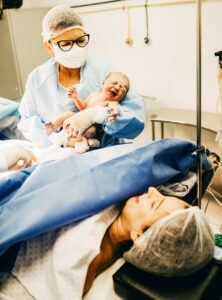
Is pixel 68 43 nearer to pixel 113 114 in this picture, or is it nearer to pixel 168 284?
pixel 113 114

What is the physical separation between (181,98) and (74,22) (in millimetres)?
1478

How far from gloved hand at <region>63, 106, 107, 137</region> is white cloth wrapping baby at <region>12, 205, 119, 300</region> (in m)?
0.56

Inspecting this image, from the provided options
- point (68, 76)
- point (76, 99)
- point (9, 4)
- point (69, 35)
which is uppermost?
point (9, 4)

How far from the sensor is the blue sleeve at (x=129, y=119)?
1623mm

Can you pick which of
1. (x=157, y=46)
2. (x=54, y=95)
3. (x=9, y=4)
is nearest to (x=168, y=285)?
(x=54, y=95)

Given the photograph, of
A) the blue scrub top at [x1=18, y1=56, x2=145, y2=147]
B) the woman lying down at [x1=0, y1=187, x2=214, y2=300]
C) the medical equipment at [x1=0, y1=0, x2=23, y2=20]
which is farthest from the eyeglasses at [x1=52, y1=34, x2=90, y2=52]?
the medical equipment at [x1=0, y1=0, x2=23, y2=20]

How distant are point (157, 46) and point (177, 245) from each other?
2249 mm

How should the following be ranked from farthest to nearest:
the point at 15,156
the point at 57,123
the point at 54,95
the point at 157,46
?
the point at 157,46 < the point at 54,95 < the point at 57,123 < the point at 15,156

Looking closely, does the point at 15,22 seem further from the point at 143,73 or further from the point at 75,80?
the point at 75,80

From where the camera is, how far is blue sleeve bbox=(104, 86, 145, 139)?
5.32 feet

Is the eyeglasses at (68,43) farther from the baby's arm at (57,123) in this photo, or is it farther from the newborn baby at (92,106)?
the baby's arm at (57,123)

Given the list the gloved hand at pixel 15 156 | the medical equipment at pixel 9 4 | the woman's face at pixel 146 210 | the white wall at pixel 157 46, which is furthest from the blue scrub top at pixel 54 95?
the medical equipment at pixel 9 4

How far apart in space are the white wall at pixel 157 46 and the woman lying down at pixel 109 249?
1791 millimetres

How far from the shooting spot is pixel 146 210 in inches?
43.4
